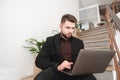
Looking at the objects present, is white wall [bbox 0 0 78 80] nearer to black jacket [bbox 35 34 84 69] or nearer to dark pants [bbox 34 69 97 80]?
black jacket [bbox 35 34 84 69]

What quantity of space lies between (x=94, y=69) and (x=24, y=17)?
2.31 meters

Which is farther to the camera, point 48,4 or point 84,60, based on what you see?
point 48,4

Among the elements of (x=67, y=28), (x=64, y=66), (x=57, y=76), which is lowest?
(x=57, y=76)

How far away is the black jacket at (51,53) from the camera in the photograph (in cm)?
177

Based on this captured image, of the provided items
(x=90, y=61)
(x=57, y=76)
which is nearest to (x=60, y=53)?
(x=57, y=76)

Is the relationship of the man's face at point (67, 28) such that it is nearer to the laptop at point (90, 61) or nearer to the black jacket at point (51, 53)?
the black jacket at point (51, 53)

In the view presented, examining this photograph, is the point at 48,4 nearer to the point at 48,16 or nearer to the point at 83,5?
the point at 48,16

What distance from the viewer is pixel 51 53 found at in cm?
188

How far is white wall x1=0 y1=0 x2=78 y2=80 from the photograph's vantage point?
3.23 meters

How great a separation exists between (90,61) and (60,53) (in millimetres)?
407

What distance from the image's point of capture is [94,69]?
165 centimetres

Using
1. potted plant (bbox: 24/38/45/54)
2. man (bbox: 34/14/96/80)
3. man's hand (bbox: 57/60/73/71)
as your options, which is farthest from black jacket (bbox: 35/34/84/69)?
potted plant (bbox: 24/38/45/54)

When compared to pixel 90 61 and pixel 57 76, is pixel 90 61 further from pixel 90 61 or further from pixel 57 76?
pixel 57 76

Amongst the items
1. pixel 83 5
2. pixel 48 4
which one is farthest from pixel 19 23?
pixel 83 5
